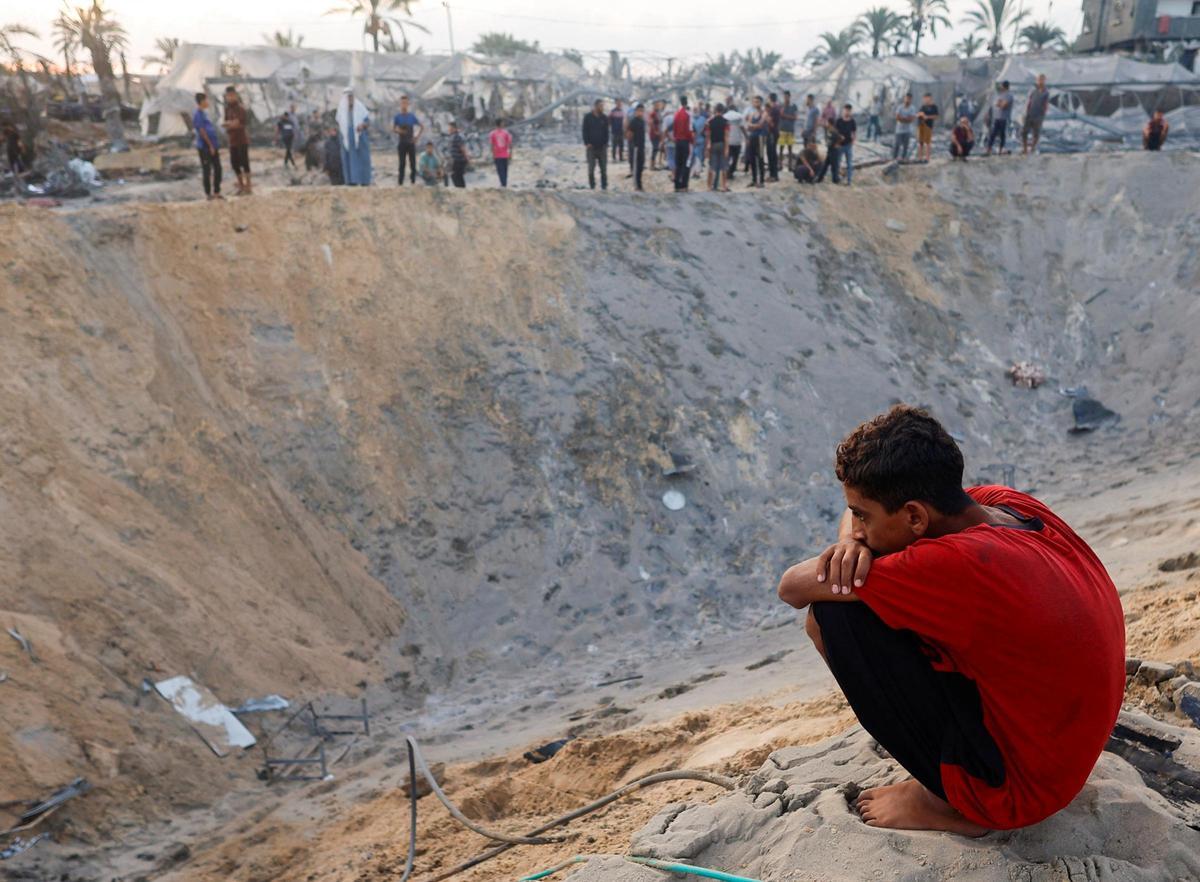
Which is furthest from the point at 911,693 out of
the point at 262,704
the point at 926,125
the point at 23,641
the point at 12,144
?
the point at 12,144

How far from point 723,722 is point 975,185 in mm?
12860

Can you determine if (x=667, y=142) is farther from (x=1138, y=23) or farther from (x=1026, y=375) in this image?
(x=1138, y=23)

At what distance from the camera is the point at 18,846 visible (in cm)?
473

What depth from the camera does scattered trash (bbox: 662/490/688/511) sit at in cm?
918

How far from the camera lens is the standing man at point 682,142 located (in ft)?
43.3

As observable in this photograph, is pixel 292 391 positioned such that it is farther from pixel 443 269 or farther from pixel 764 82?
pixel 764 82

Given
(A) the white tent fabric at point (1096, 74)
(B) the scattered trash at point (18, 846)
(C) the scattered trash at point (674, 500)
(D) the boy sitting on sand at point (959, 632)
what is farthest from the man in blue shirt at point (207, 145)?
(A) the white tent fabric at point (1096, 74)

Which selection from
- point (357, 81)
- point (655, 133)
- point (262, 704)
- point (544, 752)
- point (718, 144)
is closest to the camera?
point (544, 752)

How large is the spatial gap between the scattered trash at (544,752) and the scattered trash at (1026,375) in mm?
9762

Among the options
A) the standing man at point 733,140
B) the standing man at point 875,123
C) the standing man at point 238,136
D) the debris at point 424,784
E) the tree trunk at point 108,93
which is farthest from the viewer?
the standing man at point 875,123

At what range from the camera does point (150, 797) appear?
5.41 meters

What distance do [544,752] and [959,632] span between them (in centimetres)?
361

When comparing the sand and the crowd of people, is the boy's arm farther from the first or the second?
the crowd of people

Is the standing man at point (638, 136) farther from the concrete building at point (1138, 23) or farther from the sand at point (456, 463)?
the concrete building at point (1138, 23)
